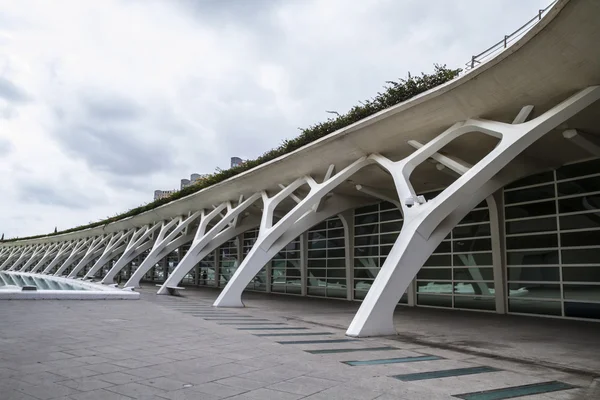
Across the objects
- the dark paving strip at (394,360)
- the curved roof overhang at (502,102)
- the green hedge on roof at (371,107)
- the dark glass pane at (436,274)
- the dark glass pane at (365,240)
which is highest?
the green hedge on roof at (371,107)

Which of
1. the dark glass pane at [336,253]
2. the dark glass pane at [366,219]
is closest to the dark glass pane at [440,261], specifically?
the dark glass pane at [366,219]

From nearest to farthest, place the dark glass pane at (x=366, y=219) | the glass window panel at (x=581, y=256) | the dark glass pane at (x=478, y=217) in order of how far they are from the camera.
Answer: the glass window panel at (x=581, y=256) → the dark glass pane at (x=478, y=217) → the dark glass pane at (x=366, y=219)

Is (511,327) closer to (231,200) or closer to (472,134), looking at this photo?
(472,134)

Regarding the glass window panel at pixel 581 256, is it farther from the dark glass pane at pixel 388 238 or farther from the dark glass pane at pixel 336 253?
the dark glass pane at pixel 336 253

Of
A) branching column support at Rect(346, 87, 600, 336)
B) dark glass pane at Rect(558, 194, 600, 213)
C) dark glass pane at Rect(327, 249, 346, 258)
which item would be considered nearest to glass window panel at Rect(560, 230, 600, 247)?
dark glass pane at Rect(558, 194, 600, 213)

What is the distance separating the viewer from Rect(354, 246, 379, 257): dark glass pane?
19328 millimetres

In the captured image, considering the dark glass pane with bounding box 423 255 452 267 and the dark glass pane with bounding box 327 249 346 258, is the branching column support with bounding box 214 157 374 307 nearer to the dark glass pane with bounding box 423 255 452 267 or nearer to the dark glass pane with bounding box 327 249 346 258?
the dark glass pane with bounding box 327 249 346 258

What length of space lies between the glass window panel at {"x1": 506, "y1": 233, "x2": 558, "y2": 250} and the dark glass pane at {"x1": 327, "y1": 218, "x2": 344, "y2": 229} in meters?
8.73

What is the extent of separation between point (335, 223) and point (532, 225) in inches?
394

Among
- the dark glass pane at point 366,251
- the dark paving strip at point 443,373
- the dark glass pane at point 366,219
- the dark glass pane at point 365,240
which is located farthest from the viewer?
the dark glass pane at point 366,219

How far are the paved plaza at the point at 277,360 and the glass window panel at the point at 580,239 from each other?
2509 millimetres

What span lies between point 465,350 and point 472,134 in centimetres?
626

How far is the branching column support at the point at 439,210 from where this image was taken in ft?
29.4

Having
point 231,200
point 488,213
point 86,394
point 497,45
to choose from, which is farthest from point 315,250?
point 86,394
